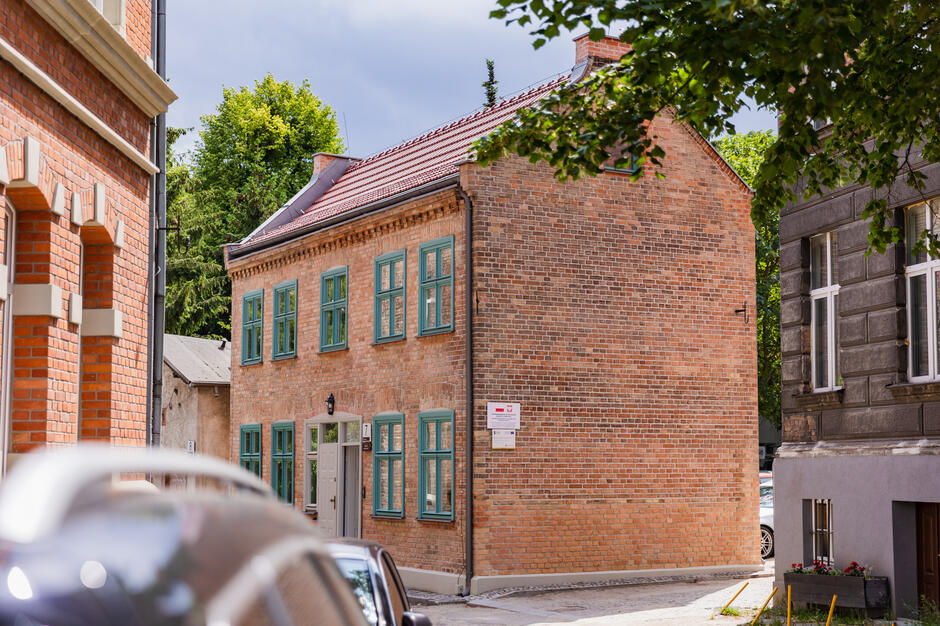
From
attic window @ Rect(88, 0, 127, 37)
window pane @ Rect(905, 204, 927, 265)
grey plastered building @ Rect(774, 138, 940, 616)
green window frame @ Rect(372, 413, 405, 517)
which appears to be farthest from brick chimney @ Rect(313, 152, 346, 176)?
attic window @ Rect(88, 0, 127, 37)

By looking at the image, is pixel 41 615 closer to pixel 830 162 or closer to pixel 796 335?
pixel 830 162

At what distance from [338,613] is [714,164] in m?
23.3

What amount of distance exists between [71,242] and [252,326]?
19320 millimetres

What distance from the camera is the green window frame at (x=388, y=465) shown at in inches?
A: 909

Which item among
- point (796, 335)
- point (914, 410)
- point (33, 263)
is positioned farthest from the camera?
point (796, 335)

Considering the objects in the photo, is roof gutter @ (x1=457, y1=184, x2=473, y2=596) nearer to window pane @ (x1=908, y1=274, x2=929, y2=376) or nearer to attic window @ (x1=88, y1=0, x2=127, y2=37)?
window pane @ (x1=908, y1=274, x2=929, y2=376)

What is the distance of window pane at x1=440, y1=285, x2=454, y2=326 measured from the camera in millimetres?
21938

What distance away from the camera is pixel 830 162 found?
41.3 ft

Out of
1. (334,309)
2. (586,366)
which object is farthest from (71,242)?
(334,309)

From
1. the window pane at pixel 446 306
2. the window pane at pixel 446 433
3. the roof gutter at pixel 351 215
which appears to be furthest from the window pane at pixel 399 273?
the window pane at pixel 446 433

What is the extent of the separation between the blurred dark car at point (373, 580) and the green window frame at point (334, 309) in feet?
58.6

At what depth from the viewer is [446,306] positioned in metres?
22.1

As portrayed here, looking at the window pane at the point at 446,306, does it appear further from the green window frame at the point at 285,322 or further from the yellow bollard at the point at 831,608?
the yellow bollard at the point at 831,608

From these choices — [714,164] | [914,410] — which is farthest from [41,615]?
[714,164]
